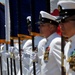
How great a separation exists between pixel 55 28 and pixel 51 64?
0.46 m

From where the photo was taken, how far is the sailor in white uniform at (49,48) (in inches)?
142

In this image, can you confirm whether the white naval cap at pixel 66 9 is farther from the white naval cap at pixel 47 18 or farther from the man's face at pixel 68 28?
the white naval cap at pixel 47 18

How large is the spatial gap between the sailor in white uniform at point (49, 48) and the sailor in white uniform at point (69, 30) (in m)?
0.43

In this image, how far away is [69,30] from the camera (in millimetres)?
3014

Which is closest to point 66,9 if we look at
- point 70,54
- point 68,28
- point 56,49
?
point 68,28

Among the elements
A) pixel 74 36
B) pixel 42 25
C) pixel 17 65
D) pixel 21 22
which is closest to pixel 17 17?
pixel 21 22

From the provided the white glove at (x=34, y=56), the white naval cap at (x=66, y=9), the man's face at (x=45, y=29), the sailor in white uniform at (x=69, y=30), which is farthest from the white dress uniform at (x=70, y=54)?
the white glove at (x=34, y=56)

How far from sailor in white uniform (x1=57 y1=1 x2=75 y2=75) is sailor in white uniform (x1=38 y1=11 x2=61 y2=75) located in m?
0.43

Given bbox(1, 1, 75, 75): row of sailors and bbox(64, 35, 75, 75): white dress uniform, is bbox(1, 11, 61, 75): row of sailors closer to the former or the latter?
bbox(1, 1, 75, 75): row of sailors

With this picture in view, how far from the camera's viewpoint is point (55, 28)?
392 cm

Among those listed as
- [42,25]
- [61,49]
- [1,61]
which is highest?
[42,25]

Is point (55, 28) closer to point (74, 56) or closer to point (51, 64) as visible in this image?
point (51, 64)

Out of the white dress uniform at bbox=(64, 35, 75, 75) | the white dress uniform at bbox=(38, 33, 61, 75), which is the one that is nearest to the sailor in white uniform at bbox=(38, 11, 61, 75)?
the white dress uniform at bbox=(38, 33, 61, 75)

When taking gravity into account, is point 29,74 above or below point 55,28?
below
